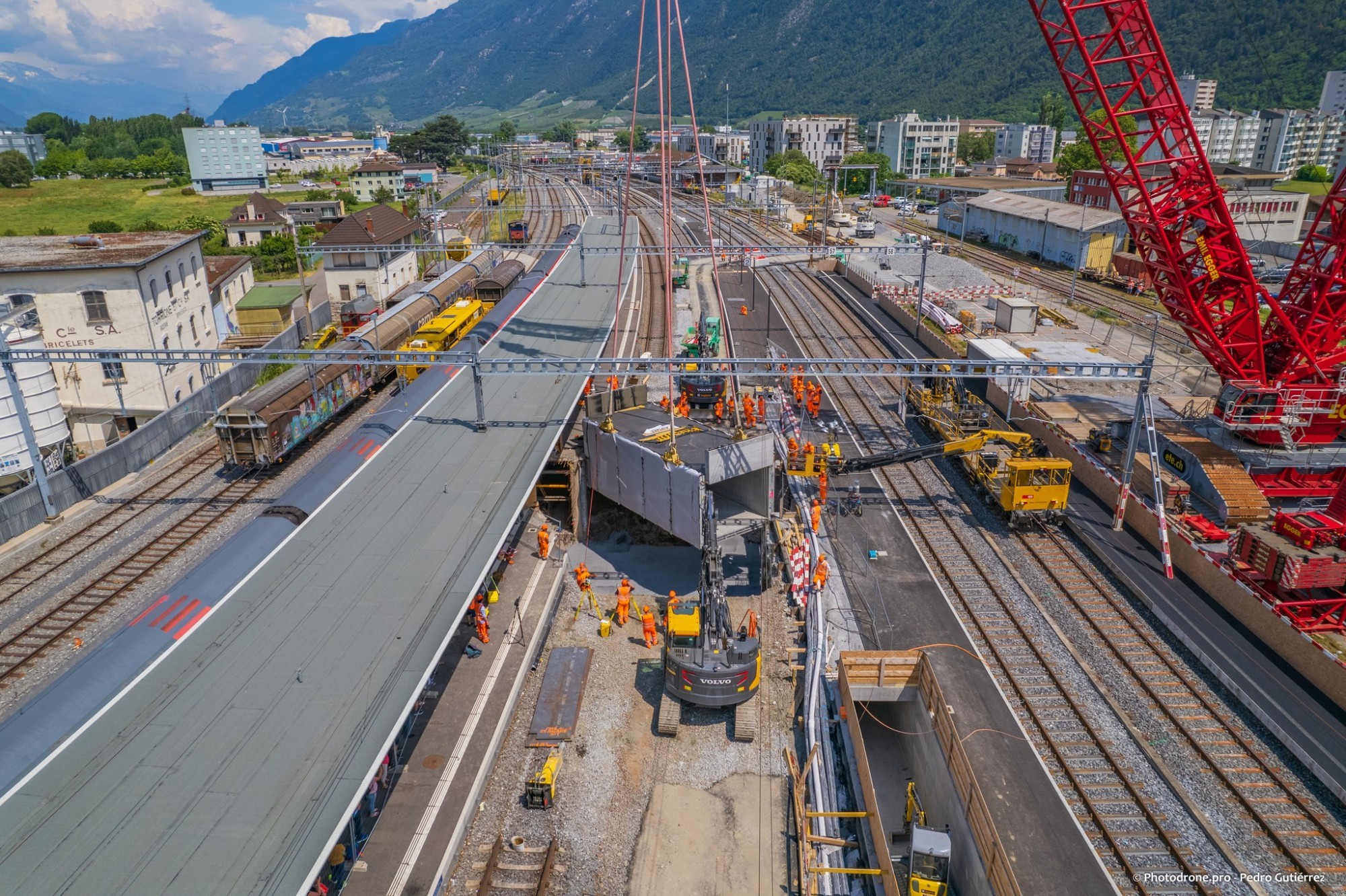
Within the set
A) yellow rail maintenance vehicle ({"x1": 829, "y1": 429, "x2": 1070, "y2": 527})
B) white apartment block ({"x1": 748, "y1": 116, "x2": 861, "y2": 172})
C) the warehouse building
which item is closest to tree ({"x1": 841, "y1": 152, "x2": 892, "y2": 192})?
white apartment block ({"x1": 748, "y1": 116, "x2": 861, "y2": 172})

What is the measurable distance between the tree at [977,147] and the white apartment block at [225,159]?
121538 mm

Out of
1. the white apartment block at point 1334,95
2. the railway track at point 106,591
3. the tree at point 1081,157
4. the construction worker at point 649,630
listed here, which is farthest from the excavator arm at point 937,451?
the white apartment block at point 1334,95

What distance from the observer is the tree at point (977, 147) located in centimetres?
14650

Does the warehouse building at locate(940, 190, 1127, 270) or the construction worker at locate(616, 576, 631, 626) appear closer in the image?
the construction worker at locate(616, 576, 631, 626)

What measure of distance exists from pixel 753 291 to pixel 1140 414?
32.0 m

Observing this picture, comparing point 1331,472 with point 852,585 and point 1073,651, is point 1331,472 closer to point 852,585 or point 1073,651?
point 1073,651

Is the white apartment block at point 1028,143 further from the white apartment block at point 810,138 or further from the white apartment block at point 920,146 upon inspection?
the white apartment block at point 810,138

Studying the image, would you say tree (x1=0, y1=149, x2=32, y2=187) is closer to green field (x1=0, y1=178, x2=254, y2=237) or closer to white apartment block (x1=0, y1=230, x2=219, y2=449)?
green field (x1=0, y1=178, x2=254, y2=237)

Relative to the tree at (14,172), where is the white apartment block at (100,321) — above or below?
below

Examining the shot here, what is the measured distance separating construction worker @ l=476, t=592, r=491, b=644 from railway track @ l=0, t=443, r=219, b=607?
13.6 meters

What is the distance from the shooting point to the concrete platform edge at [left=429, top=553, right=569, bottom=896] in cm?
1432

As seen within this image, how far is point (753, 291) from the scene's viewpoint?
179 feet

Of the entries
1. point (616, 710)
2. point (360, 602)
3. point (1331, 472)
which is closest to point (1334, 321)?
point (1331, 472)

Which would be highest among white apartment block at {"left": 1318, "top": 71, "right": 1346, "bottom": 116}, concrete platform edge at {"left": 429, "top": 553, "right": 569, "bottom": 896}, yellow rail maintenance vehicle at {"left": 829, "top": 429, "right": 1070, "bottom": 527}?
white apartment block at {"left": 1318, "top": 71, "right": 1346, "bottom": 116}
